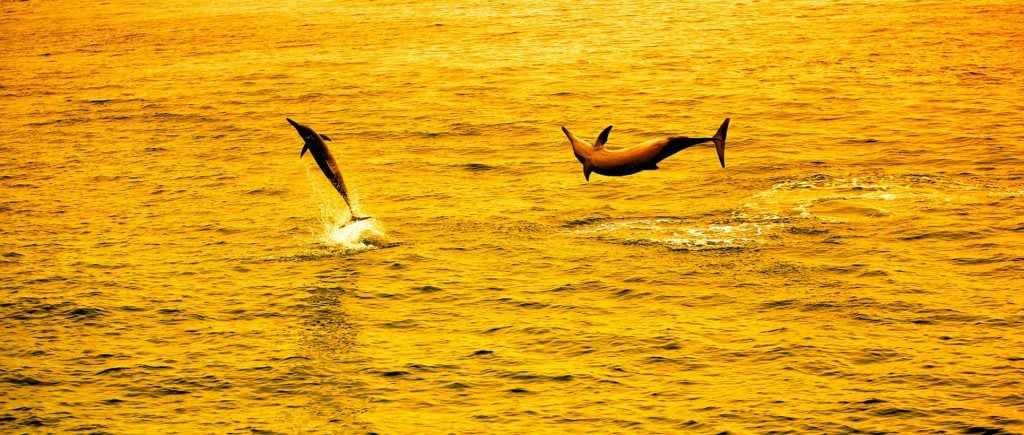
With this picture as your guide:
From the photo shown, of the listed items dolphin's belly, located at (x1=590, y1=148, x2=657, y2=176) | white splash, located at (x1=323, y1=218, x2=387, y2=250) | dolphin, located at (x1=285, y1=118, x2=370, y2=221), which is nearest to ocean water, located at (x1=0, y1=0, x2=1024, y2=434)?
white splash, located at (x1=323, y1=218, x2=387, y2=250)

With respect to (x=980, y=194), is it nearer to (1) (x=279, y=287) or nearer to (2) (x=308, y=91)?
(1) (x=279, y=287)

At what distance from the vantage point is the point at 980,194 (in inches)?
1106

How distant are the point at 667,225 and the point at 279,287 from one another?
8.21 meters

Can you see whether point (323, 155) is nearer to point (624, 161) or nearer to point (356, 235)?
point (356, 235)

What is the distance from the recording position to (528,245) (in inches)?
1033

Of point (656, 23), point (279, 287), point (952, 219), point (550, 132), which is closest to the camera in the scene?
point (279, 287)

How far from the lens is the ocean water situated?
61.9 ft

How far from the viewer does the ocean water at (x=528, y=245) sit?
1888 centimetres

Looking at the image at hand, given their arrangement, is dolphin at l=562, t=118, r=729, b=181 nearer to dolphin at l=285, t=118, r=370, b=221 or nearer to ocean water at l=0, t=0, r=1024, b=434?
ocean water at l=0, t=0, r=1024, b=434

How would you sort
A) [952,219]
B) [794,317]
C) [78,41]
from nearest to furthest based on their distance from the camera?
[794,317], [952,219], [78,41]

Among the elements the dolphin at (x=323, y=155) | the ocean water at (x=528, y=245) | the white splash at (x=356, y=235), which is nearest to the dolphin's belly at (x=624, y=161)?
the ocean water at (x=528, y=245)

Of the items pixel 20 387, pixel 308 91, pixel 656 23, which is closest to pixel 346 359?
pixel 20 387

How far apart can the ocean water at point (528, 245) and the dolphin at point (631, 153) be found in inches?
132

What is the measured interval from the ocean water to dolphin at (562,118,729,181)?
11.0 ft
